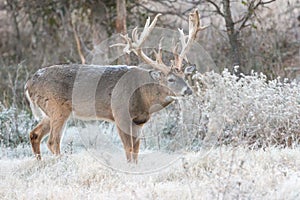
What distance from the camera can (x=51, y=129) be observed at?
25.6 ft

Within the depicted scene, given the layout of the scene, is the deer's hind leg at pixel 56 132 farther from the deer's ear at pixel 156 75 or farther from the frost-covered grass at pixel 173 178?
the deer's ear at pixel 156 75


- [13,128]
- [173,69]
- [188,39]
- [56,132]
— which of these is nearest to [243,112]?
[173,69]

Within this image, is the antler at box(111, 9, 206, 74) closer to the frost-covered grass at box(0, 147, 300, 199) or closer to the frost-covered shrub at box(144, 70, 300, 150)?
the frost-covered shrub at box(144, 70, 300, 150)

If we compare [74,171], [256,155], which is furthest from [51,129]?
[256,155]

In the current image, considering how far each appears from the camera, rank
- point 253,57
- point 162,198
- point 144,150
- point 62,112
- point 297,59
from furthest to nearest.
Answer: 1. point 297,59
2. point 253,57
3. point 144,150
4. point 62,112
5. point 162,198

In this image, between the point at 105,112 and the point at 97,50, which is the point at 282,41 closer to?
the point at 97,50

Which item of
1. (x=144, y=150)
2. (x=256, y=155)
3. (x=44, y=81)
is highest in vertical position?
(x=44, y=81)

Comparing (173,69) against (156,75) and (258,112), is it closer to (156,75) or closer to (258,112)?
(156,75)

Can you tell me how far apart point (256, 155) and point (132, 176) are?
1292 millimetres

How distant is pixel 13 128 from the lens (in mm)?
9703

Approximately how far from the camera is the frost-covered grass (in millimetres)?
4984

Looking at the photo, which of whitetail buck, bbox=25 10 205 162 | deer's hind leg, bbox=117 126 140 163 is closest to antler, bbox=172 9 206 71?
whitetail buck, bbox=25 10 205 162

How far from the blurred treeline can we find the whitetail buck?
3241 millimetres

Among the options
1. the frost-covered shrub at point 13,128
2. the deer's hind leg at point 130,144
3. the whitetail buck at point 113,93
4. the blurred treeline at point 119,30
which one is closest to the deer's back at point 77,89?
the whitetail buck at point 113,93
